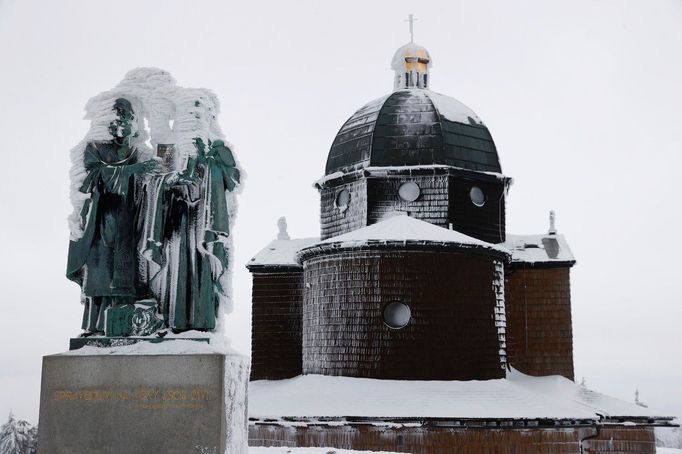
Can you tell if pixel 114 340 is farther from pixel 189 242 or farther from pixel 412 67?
pixel 412 67

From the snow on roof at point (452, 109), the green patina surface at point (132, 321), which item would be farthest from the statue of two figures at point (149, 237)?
the snow on roof at point (452, 109)

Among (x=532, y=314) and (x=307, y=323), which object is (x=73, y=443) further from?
(x=532, y=314)

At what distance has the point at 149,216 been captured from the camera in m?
8.54

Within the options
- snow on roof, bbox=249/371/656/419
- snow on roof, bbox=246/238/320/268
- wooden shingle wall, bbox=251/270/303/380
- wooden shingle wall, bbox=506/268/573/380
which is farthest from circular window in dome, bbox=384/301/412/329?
wooden shingle wall, bbox=251/270/303/380

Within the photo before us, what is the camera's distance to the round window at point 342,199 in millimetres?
27891

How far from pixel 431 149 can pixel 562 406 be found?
9.06 m

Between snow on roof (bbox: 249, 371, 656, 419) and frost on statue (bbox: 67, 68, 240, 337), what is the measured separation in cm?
1355

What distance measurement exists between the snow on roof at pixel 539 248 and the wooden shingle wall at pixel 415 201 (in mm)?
Answer: 3228

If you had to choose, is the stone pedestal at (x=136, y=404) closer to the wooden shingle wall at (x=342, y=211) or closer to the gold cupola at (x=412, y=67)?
the wooden shingle wall at (x=342, y=211)

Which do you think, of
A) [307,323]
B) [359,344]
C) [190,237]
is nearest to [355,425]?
[359,344]

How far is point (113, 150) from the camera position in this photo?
8.77 meters

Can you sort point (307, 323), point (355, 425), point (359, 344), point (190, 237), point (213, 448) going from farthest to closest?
point (307, 323)
point (359, 344)
point (355, 425)
point (190, 237)
point (213, 448)

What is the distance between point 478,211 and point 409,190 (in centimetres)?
243

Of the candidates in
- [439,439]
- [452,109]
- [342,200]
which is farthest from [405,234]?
[452,109]
